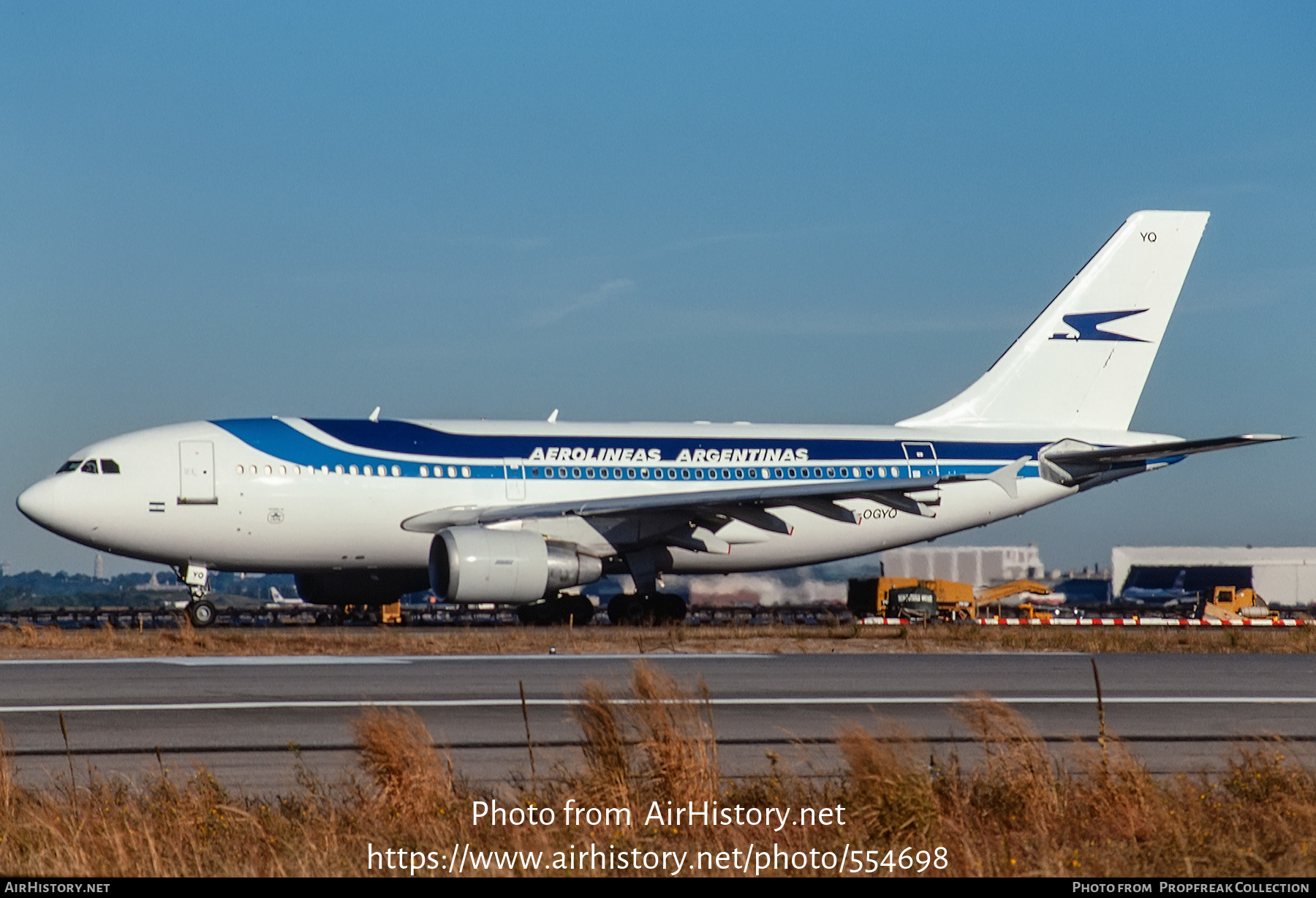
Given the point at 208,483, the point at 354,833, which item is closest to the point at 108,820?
the point at 354,833

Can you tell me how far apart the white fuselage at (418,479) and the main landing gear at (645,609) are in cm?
129

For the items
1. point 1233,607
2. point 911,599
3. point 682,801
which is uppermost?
point 682,801

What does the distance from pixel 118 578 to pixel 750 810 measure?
3817 inches

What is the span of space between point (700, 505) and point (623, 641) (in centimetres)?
501

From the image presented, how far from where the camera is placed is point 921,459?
32625 mm

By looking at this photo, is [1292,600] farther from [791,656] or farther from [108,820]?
[108,820]

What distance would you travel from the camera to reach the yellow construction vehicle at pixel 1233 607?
151ft

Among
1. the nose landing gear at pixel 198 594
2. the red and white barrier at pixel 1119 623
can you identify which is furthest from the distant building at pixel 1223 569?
the nose landing gear at pixel 198 594

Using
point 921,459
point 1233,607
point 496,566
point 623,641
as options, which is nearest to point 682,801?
point 623,641

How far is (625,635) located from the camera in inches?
1021

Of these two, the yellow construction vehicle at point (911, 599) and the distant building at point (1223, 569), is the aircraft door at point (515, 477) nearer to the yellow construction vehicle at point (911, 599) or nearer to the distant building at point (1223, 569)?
the yellow construction vehicle at point (911, 599)

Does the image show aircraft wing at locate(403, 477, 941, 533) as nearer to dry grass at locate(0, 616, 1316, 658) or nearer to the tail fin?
dry grass at locate(0, 616, 1316, 658)

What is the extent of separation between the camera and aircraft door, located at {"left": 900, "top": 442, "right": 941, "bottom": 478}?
107 ft

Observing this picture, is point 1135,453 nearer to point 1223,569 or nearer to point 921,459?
point 921,459
